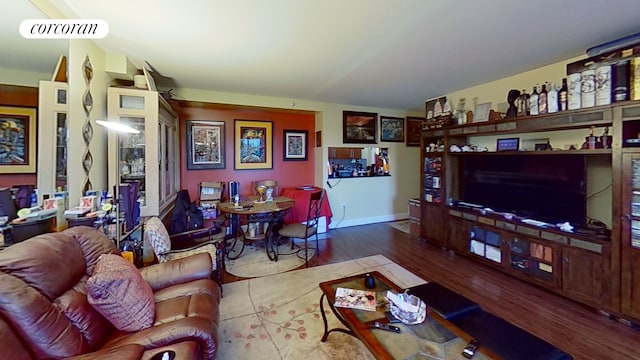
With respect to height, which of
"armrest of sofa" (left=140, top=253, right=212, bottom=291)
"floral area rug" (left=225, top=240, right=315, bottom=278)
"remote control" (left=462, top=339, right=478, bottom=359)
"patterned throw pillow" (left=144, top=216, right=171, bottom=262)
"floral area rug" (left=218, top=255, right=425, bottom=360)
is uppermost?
"patterned throw pillow" (left=144, top=216, right=171, bottom=262)

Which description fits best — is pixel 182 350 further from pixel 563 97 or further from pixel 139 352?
pixel 563 97

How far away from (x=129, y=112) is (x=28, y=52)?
1.20 metres

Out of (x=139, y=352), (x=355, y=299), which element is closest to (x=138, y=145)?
(x=139, y=352)

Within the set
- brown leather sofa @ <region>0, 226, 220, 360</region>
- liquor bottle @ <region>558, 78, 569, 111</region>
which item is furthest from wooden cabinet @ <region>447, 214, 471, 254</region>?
brown leather sofa @ <region>0, 226, 220, 360</region>

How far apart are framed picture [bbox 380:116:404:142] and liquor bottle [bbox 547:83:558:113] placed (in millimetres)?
3121

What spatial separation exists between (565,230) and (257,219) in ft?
11.2

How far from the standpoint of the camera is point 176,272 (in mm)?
2029

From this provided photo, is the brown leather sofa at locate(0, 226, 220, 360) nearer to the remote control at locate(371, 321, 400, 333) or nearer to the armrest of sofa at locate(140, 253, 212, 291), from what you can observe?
the armrest of sofa at locate(140, 253, 212, 291)

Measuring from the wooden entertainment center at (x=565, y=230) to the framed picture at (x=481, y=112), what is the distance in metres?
0.20

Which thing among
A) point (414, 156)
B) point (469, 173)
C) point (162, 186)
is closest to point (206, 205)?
point (162, 186)

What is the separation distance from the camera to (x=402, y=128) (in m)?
5.88

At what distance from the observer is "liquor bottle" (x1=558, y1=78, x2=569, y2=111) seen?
2.62 meters

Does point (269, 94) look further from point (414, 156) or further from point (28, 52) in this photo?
point (414, 156)

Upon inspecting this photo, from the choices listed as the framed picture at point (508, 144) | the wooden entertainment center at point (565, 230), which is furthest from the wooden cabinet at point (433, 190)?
the framed picture at point (508, 144)
